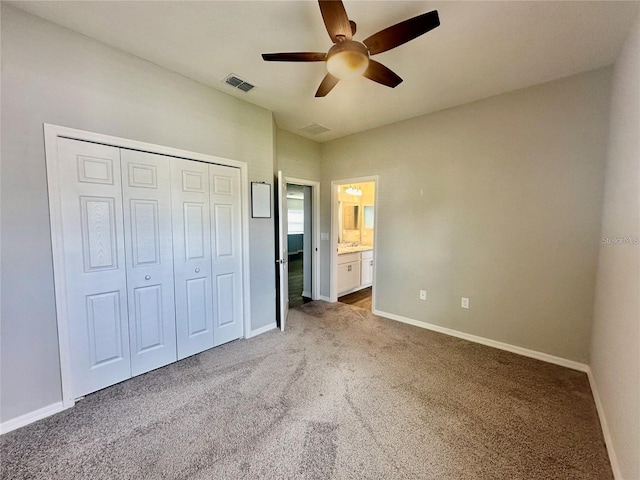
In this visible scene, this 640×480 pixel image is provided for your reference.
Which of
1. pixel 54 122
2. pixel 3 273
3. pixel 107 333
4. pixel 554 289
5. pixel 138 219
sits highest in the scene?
pixel 54 122

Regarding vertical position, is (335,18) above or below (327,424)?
above

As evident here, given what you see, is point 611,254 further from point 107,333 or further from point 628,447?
point 107,333

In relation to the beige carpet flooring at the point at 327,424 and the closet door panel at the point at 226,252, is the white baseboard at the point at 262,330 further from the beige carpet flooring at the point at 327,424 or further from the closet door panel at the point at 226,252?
the beige carpet flooring at the point at 327,424

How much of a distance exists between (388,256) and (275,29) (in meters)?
2.92

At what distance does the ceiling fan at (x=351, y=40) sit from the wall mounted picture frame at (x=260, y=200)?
5.16 ft

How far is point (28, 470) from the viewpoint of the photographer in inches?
55.9

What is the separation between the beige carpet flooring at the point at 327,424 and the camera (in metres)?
1.44

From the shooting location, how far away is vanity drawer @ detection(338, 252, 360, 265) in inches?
181

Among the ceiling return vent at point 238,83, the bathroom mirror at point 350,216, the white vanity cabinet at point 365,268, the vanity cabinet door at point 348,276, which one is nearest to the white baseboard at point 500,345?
the vanity cabinet door at point 348,276

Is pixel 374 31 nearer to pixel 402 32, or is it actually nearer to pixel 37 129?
pixel 402 32

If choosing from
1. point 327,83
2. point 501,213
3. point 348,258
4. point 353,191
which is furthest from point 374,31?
point 353,191

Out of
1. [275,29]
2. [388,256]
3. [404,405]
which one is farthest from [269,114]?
[404,405]

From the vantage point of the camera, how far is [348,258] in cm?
477

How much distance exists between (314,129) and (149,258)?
110 inches
